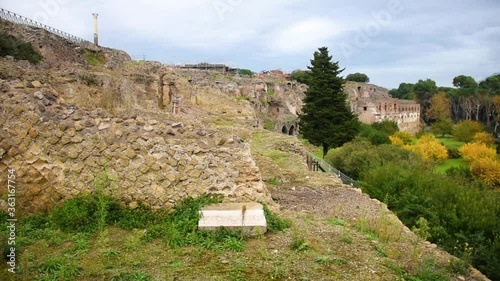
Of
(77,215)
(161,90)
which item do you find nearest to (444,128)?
(161,90)

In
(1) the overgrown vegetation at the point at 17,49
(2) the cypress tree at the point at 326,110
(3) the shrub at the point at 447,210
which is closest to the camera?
(3) the shrub at the point at 447,210

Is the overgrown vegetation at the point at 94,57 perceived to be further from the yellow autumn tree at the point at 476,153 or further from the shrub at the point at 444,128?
the shrub at the point at 444,128

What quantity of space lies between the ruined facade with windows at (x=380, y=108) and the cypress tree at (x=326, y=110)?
30405mm

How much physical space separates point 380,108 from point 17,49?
5907 centimetres

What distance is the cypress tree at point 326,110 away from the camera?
2764 centimetres

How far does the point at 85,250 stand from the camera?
4008 millimetres

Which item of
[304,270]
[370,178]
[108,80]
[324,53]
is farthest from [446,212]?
[324,53]

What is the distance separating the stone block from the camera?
450 centimetres

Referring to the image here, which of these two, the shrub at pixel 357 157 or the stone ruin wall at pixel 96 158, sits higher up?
the stone ruin wall at pixel 96 158

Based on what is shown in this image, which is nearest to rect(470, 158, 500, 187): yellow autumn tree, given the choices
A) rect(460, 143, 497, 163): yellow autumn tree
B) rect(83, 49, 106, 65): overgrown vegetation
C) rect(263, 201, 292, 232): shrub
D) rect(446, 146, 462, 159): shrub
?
rect(460, 143, 497, 163): yellow autumn tree

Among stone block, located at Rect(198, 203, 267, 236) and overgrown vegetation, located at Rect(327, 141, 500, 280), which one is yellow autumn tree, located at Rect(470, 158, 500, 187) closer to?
overgrown vegetation, located at Rect(327, 141, 500, 280)

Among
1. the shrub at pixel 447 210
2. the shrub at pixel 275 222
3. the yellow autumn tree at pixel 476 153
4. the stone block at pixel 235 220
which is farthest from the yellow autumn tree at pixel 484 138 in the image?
the stone block at pixel 235 220

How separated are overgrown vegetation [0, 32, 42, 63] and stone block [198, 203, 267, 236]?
14.7m

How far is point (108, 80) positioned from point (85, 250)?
11.5m
